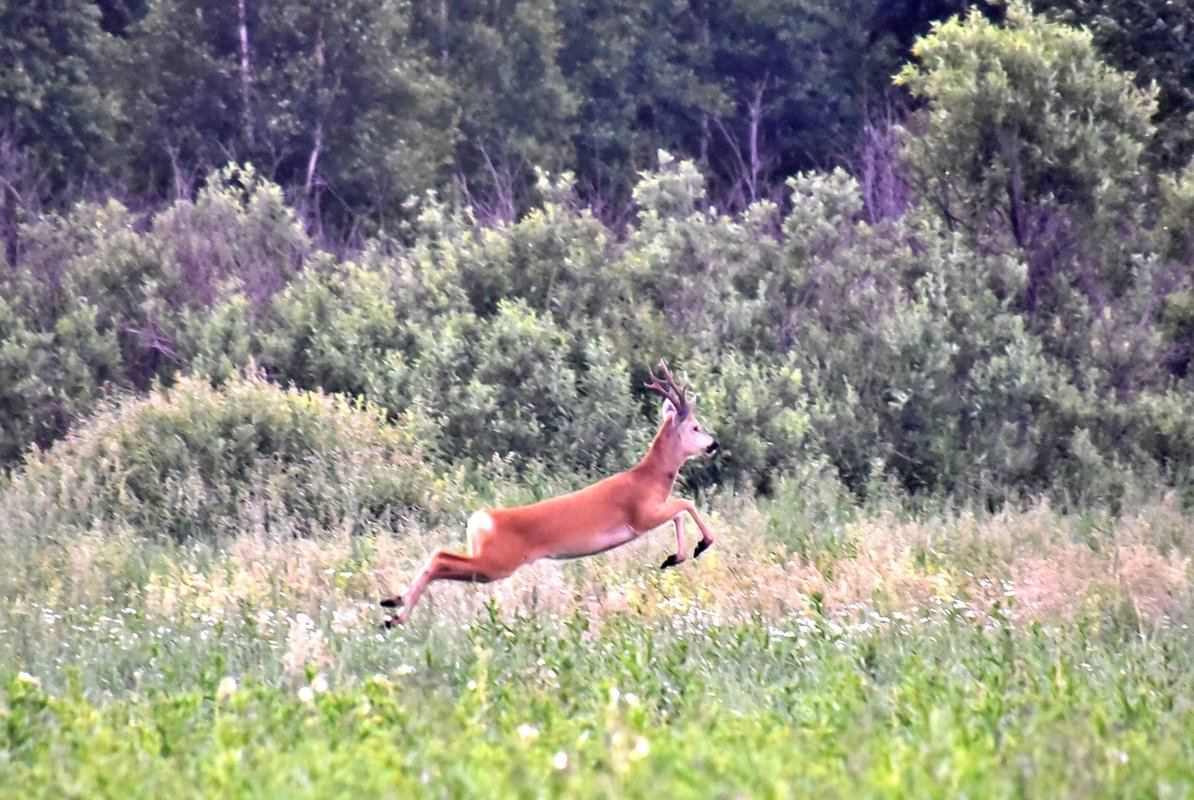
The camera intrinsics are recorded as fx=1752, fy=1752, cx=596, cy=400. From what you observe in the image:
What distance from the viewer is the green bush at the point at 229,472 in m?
14.1

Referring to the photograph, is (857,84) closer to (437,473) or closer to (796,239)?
(796,239)

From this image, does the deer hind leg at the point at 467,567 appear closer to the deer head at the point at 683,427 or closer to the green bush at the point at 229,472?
the deer head at the point at 683,427

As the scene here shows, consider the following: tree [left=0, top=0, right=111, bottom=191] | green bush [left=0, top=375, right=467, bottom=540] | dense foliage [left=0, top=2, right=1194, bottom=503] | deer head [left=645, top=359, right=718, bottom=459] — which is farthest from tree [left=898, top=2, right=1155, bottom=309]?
tree [left=0, top=0, right=111, bottom=191]

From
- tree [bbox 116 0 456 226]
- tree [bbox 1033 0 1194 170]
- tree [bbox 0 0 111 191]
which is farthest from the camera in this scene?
tree [bbox 116 0 456 226]

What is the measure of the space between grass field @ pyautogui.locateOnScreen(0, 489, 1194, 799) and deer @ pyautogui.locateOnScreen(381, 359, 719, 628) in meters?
0.23

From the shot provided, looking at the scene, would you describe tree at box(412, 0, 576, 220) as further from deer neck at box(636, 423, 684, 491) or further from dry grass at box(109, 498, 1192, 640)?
deer neck at box(636, 423, 684, 491)

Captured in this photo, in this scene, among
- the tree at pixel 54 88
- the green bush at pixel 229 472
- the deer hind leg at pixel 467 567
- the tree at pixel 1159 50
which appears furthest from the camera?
the tree at pixel 54 88

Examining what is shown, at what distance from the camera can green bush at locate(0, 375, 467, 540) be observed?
1411 cm

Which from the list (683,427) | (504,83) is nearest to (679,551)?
(683,427)

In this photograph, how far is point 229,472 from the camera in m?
14.9

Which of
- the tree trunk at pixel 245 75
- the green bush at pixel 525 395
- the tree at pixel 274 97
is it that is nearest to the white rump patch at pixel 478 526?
the green bush at pixel 525 395

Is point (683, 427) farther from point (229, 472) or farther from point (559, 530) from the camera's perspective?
point (229, 472)

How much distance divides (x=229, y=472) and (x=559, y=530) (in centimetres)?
635

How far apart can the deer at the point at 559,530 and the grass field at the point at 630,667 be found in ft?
0.74
